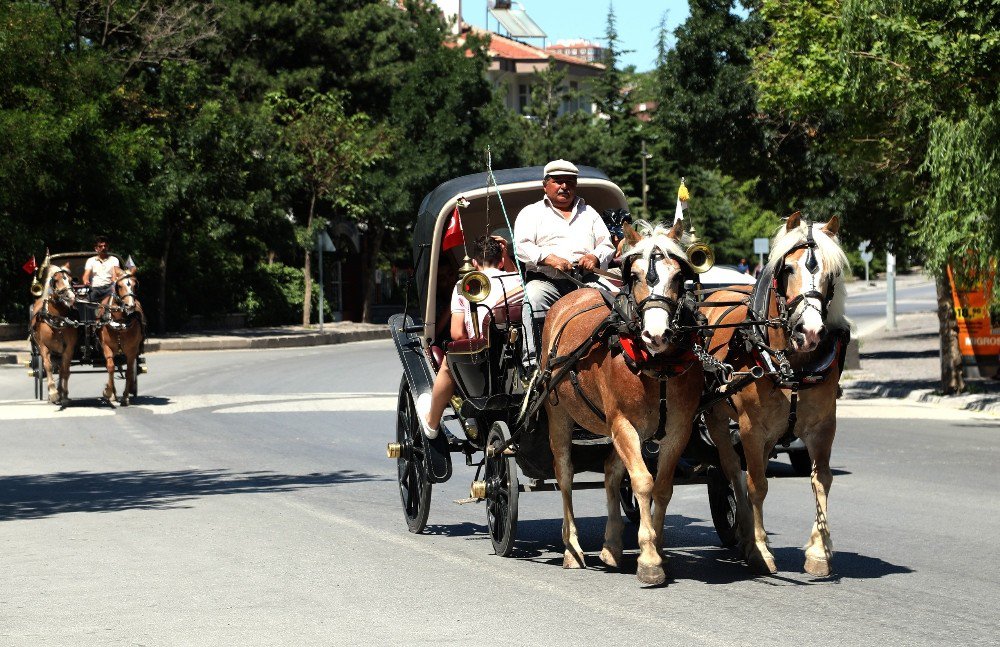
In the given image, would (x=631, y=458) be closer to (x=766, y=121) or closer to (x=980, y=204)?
(x=980, y=204)

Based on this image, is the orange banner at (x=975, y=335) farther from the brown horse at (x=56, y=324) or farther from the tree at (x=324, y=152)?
the tree at (x=324, y=152)

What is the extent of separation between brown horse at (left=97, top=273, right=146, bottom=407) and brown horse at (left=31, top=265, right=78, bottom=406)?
497 mm

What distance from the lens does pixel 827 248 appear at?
27.8 ft

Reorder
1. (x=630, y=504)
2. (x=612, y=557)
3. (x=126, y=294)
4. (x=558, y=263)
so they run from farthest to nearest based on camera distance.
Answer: (x=126, y=294) < (x=630, y=504) < (x=558, y=263) < (x=612, y=557)

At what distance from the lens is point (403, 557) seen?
9703 millimetres

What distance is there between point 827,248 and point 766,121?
24.7 m

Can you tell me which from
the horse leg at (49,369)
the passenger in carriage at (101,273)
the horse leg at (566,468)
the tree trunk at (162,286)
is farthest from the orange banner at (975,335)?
the tree trunk at (162,286)

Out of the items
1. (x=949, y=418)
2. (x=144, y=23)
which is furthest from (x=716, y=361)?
(x=144, y=23)

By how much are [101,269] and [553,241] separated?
1520 cm

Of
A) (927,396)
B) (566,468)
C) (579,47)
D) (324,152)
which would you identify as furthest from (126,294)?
(579,47)

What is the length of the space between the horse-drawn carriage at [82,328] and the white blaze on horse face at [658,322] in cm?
1568

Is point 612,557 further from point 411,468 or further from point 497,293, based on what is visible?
point 411,468

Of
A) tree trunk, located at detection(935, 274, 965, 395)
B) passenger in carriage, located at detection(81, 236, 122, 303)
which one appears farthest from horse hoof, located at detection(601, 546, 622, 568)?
tree trunk, located at detection(935, 274, 965, 395)

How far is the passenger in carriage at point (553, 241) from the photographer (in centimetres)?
971
